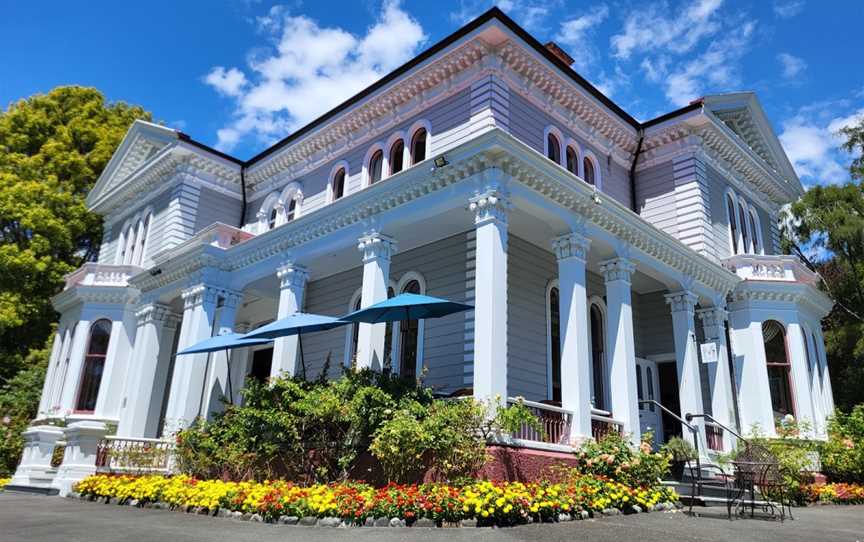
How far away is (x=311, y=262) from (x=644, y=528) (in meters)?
9.85

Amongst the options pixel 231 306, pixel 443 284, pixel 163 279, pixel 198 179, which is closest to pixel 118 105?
pixel 198 179

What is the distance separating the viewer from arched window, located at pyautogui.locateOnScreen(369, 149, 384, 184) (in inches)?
686

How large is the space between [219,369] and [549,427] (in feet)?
29.4

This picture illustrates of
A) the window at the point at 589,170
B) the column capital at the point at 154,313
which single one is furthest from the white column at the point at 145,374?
the window at the point at 589,170

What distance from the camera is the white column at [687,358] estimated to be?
14.0 meters

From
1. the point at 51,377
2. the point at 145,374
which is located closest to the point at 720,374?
the point at 145,374

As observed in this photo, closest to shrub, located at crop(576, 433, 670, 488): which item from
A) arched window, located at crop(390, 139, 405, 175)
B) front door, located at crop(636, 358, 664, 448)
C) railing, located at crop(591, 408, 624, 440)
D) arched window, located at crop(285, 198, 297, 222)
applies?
railing, located at crop(591, 408, 624, 440)

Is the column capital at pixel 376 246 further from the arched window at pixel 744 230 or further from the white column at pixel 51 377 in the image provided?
the white column at pixel 51 377

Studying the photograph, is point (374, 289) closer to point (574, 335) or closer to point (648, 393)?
point (574, 335)

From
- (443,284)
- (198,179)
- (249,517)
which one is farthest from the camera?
(198,179)

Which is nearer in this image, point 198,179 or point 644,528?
point 644,528

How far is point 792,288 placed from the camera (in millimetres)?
16938

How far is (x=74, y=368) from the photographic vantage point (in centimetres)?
2069

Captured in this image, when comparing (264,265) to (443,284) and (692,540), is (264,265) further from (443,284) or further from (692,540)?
(692,540)
